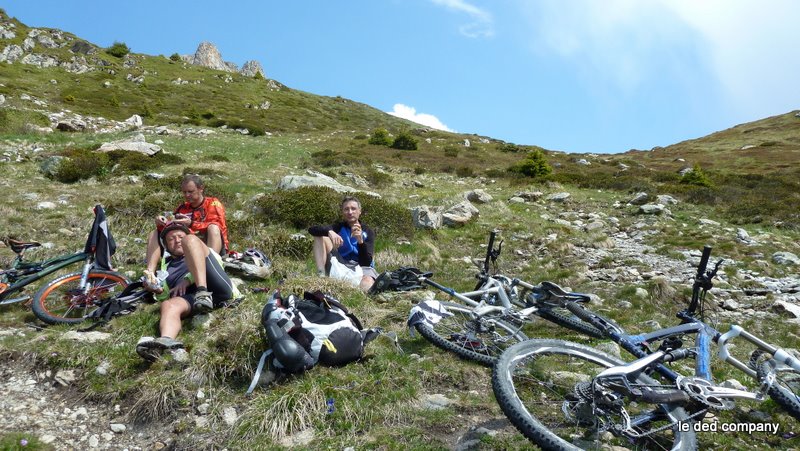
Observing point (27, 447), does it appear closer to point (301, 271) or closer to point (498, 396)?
point (498, 396)

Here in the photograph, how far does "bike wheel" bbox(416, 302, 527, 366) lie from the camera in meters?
4.80

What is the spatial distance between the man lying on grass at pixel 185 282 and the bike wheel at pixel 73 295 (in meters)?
0.70

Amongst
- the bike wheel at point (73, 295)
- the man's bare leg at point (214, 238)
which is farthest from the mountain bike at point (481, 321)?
the bike wheel at point (73, 295)

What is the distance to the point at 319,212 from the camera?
10320mm

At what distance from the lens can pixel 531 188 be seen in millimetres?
20594

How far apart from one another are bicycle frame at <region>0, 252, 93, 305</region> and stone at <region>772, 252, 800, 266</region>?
1376 centimetres

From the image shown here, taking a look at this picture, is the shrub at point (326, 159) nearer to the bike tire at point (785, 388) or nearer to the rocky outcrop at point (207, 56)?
the bike tire at point (785, 388)

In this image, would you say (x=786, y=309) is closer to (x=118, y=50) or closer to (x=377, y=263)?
(x=377, y=263)

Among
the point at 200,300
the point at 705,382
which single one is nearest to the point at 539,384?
the point at 705,382

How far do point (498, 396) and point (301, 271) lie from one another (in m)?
5.28

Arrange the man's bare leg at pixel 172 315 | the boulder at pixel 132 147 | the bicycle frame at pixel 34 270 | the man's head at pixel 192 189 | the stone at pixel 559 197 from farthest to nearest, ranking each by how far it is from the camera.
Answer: the stone at pixel 559 197
the boulder at pixel 132 147
the man's head at pixel 192 189
the bicycle frame at pixel 34 270
the man's bare leg at pixel 172 315

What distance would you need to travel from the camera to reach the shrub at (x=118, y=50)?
243 ft

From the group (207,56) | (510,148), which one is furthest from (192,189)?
(207,56)

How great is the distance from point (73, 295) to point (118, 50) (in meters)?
86.5
